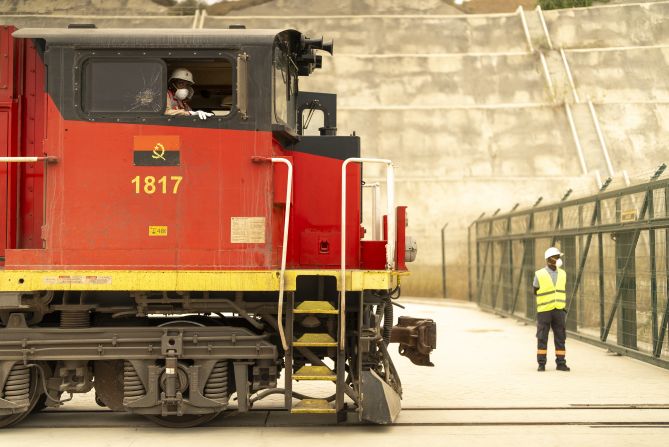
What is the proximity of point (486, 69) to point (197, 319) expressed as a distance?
28.4m

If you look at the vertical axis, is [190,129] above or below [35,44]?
below

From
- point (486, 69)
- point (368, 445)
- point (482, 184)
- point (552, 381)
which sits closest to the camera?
point (368, 445)

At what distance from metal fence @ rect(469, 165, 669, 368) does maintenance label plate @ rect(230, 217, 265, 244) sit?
6.64m

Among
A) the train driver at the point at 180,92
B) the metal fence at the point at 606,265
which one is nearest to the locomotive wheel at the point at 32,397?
the train driver at the point at 180,92

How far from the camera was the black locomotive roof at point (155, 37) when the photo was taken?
8.02 metres

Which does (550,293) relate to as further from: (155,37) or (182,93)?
(155,37)

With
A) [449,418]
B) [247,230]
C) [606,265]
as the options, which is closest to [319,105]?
[247,230]

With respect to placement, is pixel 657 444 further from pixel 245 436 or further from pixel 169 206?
pixel 169 206

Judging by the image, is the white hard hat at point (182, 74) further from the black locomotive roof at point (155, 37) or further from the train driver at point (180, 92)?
the black locomotive roof at point (155, 37)

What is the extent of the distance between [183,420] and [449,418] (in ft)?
8.57

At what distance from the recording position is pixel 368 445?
778cm

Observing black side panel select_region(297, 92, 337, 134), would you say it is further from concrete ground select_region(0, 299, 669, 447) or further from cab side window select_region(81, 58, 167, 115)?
concrete ground select_region(0, 299, 669, 447)

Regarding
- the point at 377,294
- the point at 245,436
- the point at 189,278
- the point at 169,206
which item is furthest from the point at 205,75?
the point at 245,436

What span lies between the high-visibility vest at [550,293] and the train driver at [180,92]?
21.8 ft
